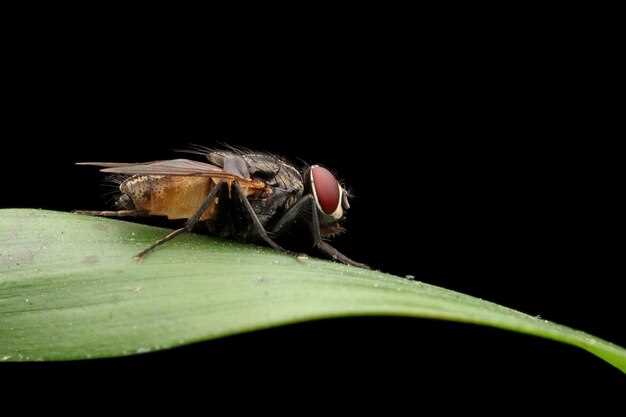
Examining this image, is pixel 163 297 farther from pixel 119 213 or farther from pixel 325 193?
pixel 325 193

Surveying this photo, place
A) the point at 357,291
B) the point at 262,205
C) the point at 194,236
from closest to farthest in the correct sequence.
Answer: the point at 357,291 < the point at 194,236 < the point at 262,205

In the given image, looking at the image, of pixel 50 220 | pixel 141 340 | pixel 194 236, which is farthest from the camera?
pixel 194 236

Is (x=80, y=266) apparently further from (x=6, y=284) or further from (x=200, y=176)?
(x=200, y=176)

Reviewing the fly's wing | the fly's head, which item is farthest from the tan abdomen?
the fly's head

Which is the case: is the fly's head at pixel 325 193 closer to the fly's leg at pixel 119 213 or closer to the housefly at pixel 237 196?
the housefly at pixel 237 196

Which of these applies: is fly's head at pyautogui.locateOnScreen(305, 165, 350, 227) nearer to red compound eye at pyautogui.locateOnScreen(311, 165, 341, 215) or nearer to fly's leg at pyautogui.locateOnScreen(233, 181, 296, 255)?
red compound eye at pyautogui.locateOnScreen(311, 165, 341, 215)

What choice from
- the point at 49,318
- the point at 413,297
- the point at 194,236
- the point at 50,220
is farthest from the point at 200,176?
the point at 413,297

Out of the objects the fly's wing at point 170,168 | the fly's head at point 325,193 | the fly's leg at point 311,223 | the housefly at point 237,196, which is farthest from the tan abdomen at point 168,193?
the fly's head at point 325,193
